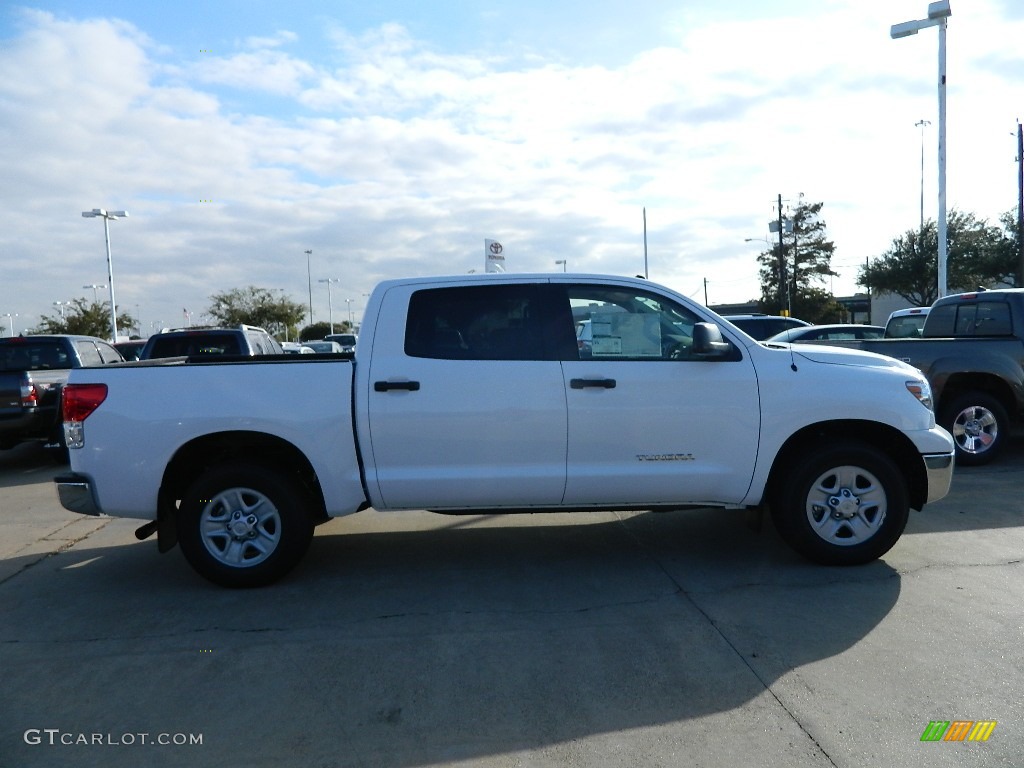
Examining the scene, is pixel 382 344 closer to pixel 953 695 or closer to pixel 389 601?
pixel 389 601

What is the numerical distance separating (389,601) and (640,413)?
1962 millimetres

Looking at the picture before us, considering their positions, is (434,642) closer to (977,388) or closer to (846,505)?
(846,505)

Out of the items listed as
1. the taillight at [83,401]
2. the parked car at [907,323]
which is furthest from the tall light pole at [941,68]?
the taillight at [83,401]

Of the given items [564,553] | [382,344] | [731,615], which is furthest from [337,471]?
[731,615]

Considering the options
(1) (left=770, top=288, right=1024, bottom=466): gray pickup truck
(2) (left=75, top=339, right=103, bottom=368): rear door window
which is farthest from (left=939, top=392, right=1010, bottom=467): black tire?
(2) (left=75, top=339, right=103, bottom=368): rear door window

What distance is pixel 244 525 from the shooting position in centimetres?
516

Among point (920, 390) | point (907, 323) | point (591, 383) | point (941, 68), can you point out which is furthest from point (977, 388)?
point (941, 68)

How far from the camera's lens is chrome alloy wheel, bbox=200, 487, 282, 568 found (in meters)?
5.13

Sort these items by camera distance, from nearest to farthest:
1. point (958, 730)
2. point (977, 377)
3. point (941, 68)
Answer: point (958, 730) → point (977, 377) → point (941, 68)

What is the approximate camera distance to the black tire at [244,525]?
5094 millimetres

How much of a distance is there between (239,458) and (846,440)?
3988 millimetres

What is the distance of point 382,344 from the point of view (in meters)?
5.18

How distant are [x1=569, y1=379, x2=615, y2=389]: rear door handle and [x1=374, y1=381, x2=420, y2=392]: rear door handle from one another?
99 cm
